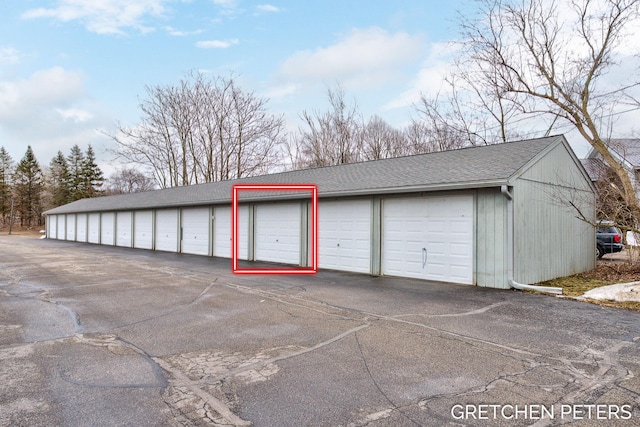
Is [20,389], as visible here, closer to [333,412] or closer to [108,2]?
[333,412]

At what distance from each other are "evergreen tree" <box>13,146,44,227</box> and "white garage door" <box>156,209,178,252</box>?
4280cm

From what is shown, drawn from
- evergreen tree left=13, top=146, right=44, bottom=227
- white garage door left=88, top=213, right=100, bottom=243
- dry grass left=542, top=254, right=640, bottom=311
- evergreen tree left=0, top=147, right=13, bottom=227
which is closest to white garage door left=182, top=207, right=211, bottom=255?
white garage door left=88, top=213, right=100, bottom=243

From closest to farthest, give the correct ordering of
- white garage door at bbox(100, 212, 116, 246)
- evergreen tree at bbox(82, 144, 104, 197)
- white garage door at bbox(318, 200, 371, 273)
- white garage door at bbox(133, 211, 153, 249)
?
1. white garage door at bbox(318, 200, 371, 273)
2. white garage door at bbox(133, 211, 153, 249)
3. white garage door at bbox(100, 212, 116, 246)
4. evergreen tree at bbox(82, 144, 104, 197)

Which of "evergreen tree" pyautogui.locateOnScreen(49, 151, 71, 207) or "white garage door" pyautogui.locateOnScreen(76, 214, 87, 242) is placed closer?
"white garage door" pyautogui.locateOnScreen(76, 214, 87, 242)

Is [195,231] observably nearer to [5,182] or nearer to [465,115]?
[465,115]

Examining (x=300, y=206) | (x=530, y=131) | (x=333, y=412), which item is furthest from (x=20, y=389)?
(x=530, y=131)

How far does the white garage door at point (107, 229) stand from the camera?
24291mm

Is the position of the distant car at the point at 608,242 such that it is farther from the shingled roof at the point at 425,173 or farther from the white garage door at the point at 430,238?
the white garage door at the point at 430,238

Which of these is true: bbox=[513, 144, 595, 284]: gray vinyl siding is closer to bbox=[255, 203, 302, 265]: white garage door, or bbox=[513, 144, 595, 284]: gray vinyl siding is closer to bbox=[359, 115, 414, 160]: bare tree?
bbox=[255, 203, 302, 265]: white garage door

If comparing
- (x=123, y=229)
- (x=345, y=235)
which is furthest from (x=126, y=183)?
(x=345, y=235)

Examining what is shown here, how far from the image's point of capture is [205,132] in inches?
1286

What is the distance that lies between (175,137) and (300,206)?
2472 centimetres

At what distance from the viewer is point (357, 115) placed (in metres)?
29.9

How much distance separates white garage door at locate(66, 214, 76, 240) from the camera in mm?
30016
